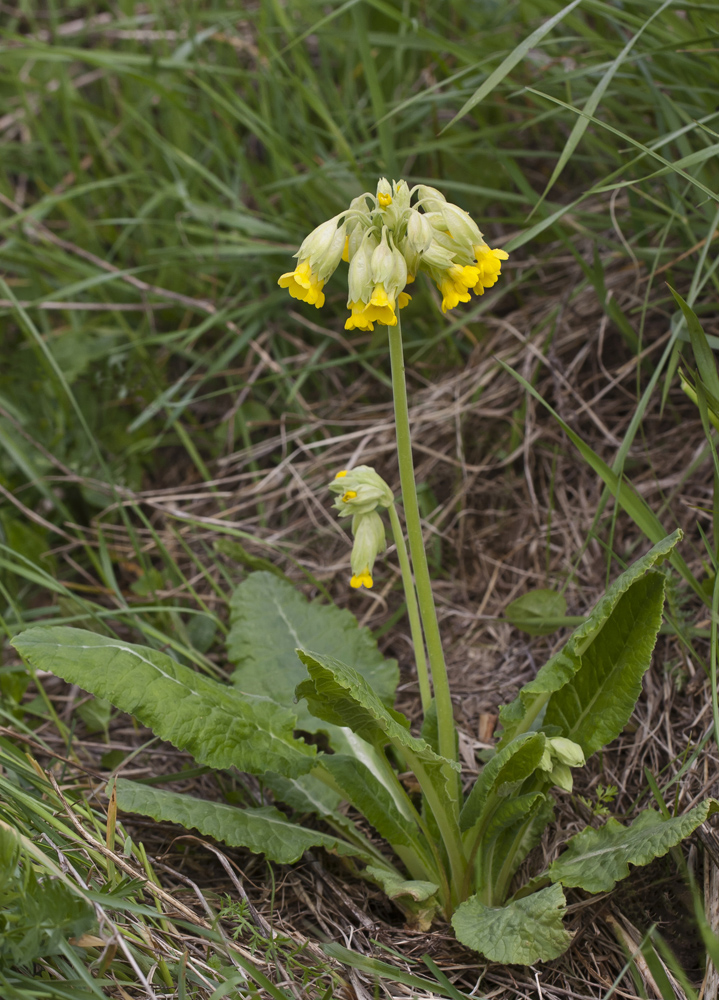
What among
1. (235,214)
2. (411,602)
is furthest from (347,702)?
(235,214)

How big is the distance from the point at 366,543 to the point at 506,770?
2.18 ft

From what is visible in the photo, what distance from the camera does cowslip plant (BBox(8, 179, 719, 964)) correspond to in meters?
1.88

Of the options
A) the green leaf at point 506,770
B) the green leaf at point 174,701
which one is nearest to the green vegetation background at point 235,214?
the green leaf at point 174,701

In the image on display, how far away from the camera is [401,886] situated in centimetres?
206

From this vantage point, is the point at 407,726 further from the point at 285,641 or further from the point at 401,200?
the point at 401,200

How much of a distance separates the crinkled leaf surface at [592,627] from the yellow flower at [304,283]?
3.18 ft

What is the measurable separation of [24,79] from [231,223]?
1.90 m

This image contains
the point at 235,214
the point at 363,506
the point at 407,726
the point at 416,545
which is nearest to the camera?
the point at 416,545

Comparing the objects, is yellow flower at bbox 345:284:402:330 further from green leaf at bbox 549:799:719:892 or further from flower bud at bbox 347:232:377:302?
green leaf at bbox 549:799:719:892

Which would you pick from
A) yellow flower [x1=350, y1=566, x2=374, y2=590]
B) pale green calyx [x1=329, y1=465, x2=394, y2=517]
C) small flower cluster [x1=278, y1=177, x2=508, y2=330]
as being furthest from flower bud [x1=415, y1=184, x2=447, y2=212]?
yellow flower [x1=350, y1=566, x2=374, y2=590]

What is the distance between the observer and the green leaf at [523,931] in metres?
1.84

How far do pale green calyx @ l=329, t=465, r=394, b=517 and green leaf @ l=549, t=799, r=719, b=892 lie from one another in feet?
3.19

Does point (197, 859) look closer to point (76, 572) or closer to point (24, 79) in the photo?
point (76, 572)

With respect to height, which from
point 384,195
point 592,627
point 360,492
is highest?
point 384,195
